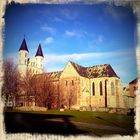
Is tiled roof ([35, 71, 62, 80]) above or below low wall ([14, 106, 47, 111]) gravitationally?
above

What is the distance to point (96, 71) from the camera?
1.78 meters

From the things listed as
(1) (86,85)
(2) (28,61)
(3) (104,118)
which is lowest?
(3) (104,118)

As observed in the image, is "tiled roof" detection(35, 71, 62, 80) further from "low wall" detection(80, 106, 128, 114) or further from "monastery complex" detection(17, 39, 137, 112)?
"low wall" detection(80, 106, 128, 114)

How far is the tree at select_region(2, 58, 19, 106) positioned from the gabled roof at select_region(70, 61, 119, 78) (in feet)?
1.01

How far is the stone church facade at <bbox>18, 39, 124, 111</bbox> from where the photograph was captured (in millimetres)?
1765

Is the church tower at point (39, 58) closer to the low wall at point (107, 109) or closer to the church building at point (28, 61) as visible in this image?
the church building at point (28, 61)

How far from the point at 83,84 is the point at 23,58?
0.34 metres

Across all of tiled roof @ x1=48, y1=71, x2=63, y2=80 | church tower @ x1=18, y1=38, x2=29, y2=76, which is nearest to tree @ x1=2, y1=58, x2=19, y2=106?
church tower @ x1=18, y1=38, x2=29, y2=76

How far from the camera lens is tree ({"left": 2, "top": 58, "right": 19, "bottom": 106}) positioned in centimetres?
179

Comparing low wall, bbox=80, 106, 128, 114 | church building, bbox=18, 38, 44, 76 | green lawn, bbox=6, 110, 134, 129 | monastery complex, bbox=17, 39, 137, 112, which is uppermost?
church building, bbox=18, 38, 44, 76

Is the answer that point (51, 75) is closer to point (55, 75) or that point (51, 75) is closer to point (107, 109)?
point (55, 75)

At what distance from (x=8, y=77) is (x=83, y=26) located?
47 cm

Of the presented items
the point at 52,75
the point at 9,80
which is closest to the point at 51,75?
the point at 52,75

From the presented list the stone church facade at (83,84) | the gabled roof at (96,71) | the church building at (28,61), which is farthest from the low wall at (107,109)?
the church building at (28,61)
